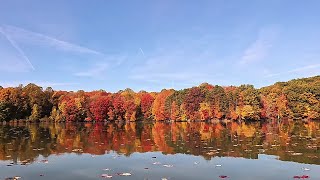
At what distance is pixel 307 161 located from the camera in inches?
707

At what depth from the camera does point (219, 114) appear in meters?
96.6

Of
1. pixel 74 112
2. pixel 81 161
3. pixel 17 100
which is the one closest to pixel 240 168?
pixel 81 161

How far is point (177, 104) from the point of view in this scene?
106875 mm

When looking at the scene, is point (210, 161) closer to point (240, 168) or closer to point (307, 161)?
point (240, 168)

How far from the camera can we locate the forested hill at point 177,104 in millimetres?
92438

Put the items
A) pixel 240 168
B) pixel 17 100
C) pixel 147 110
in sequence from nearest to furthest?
pixel 240 168 < pixel 17 100 < pixel 147 110

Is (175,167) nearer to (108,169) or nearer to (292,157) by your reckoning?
(108,169)

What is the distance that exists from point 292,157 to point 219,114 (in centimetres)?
7780

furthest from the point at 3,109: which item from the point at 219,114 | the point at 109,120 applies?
the point at 219,114

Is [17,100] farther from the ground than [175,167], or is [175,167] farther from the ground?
[17,100]

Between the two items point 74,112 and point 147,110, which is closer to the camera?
point 74,112

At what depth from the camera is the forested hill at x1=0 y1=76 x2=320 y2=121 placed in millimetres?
92438

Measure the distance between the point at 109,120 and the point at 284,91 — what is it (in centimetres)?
5273

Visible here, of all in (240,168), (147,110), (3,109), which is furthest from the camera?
(147,110)
